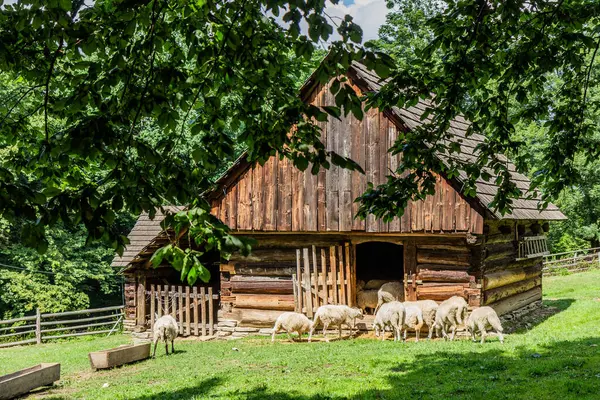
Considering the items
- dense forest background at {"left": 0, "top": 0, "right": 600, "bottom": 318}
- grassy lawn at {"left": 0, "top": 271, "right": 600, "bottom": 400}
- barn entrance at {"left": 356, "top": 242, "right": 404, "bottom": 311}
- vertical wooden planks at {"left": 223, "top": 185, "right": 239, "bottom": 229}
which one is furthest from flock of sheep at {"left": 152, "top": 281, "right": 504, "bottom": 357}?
dense forest background at {"left": 0, "top": 0, "right": 600, "bottom": 318}

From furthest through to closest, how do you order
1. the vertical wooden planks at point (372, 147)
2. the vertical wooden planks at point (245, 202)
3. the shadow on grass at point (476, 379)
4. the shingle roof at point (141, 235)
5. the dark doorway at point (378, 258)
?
the shingle roof at point (141, 235) → the dark doorway at point (378, 258) → the vertical wooden planks at point (245, 202) → the vertical wooden planks at point (372, 147) → the shadow on grass at point (476, 379)

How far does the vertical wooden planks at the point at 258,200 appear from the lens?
609 inches

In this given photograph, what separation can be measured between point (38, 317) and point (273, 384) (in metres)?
16.0

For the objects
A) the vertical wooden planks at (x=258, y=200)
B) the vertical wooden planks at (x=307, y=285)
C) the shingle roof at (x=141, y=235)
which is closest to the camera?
the vertical wooden planks at (x=307, y=285)

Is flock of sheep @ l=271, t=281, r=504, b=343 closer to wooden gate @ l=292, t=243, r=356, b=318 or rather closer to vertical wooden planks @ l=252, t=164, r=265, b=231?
wooden gate @ l=292, t=243, r=356, b=318

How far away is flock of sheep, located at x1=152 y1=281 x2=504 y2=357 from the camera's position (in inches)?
494

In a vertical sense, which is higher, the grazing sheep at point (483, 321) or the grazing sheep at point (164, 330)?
the grazing sheep at point (483, 321)

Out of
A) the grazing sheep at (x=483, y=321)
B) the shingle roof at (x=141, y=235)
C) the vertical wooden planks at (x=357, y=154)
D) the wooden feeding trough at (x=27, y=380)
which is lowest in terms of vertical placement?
the wooden feeding trough at (x=27, y=380)

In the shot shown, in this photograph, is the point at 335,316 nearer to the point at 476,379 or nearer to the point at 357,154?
the point at 357,154

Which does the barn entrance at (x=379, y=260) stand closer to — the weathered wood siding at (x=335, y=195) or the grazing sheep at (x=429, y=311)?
the weathered wood siding at (x=335, y=195)

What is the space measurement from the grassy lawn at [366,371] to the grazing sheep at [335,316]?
572 mm

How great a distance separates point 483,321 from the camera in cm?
1240

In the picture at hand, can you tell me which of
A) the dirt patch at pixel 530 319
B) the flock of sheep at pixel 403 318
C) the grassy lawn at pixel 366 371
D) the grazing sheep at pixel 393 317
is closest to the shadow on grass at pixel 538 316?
the dirt patch at pixel 530 319

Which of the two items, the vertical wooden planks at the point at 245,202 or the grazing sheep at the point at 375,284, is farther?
the grazing sheep at the point at 375,284
